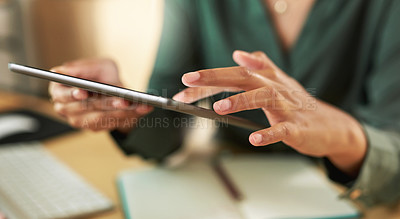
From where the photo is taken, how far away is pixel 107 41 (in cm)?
100

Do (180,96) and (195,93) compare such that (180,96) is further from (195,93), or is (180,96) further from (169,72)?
(169,72)

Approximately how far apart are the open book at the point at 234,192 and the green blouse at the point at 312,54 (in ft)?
0.14

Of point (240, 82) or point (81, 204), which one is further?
point (81, 204)

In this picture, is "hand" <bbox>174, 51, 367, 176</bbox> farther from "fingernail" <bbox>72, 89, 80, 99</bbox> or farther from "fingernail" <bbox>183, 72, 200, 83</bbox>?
"fingernail" <bbox>72, 89, 80, 99</bbox>

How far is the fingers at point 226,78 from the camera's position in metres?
0.30

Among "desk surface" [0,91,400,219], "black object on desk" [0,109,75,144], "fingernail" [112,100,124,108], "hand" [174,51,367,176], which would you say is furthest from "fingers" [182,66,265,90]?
"black object on desk" [0,109,75,144]

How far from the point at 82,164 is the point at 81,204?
158 millimetres

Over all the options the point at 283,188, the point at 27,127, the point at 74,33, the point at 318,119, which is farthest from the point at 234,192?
the point at 74,33

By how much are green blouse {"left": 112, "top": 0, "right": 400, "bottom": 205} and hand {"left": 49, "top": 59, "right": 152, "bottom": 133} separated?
0.07 m

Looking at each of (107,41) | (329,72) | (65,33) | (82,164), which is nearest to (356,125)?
(329,72)

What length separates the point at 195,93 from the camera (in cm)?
33

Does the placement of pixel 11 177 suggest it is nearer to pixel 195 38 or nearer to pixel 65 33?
pixel 195 38

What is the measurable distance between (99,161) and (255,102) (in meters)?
0.40

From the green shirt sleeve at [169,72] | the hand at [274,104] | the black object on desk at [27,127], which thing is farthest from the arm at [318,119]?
the black object on desk at [27,127]
